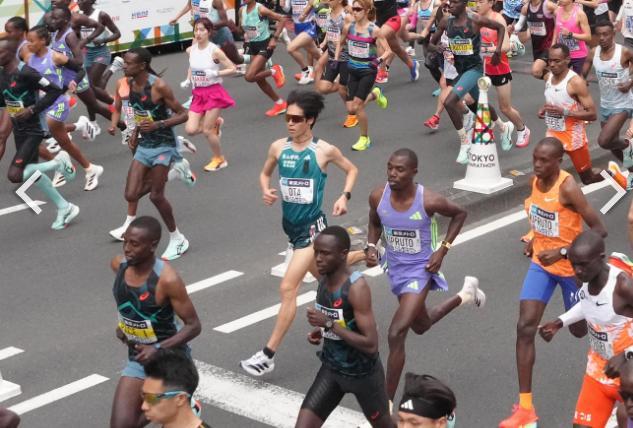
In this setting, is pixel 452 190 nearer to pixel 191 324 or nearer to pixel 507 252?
pixel 507 252

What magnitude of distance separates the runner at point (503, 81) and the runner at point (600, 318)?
8.28m

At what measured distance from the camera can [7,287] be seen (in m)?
11.9

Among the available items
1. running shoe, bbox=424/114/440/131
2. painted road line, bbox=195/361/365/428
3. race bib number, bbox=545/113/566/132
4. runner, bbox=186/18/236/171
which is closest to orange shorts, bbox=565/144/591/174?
race bib number, bbox=545/113/566/132

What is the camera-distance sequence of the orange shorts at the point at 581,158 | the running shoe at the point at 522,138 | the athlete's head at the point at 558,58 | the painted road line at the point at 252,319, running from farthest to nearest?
the running shoe at the point at 522,138 < the orange shorts at the point at 581,158 < the athlete's head at the point at 558,58 < the painted road line at the point at 252,319

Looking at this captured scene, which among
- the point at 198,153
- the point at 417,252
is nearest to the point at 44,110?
the point at 198,153

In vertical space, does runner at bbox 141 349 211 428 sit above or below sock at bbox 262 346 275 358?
above

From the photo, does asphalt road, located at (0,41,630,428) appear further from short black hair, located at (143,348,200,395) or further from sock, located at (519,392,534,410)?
short black hair, located at (143,348,200,395)

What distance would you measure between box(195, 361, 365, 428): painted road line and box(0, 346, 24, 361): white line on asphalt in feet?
5.32

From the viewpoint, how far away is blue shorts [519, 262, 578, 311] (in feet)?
28.8

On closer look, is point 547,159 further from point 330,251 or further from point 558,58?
point 558,58

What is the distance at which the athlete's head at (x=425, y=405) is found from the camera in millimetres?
5055

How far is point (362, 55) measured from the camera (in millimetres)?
16188

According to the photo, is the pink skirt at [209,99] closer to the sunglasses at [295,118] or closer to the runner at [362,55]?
the runner at [362,55]

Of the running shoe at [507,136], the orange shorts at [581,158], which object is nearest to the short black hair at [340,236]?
the orange shorts at [581,158]
